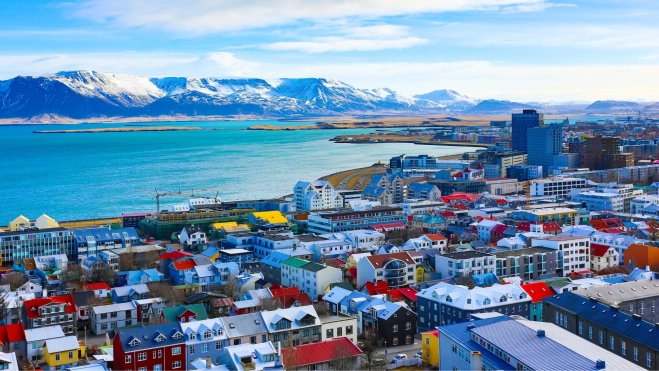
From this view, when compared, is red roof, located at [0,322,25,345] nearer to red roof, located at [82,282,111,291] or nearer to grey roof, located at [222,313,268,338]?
grey roof, located at [222,313,268,338]

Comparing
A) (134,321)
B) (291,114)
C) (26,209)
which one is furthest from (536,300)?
(291,114)

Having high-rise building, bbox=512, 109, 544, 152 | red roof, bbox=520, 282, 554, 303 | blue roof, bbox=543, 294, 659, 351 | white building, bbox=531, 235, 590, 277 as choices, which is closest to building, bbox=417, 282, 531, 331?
red roof, bbox=520, 282, 554, 303

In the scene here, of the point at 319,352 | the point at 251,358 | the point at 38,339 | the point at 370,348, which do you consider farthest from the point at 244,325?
the point at 38,339

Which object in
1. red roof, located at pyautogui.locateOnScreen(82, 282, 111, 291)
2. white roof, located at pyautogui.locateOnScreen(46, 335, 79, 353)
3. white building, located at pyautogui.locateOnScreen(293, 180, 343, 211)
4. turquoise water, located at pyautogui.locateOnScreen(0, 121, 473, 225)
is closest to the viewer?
white roof, located at pyautogui.locateOnScreen(46, 335, 79, 353)

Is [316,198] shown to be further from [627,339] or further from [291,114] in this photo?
[291,114]

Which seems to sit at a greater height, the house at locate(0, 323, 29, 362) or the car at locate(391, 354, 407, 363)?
the house at locate(0, 323, 29, 362)

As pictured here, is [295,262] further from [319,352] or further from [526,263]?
[319,352]

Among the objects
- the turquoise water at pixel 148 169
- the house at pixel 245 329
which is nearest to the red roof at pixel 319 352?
the house at pixel 245 329
